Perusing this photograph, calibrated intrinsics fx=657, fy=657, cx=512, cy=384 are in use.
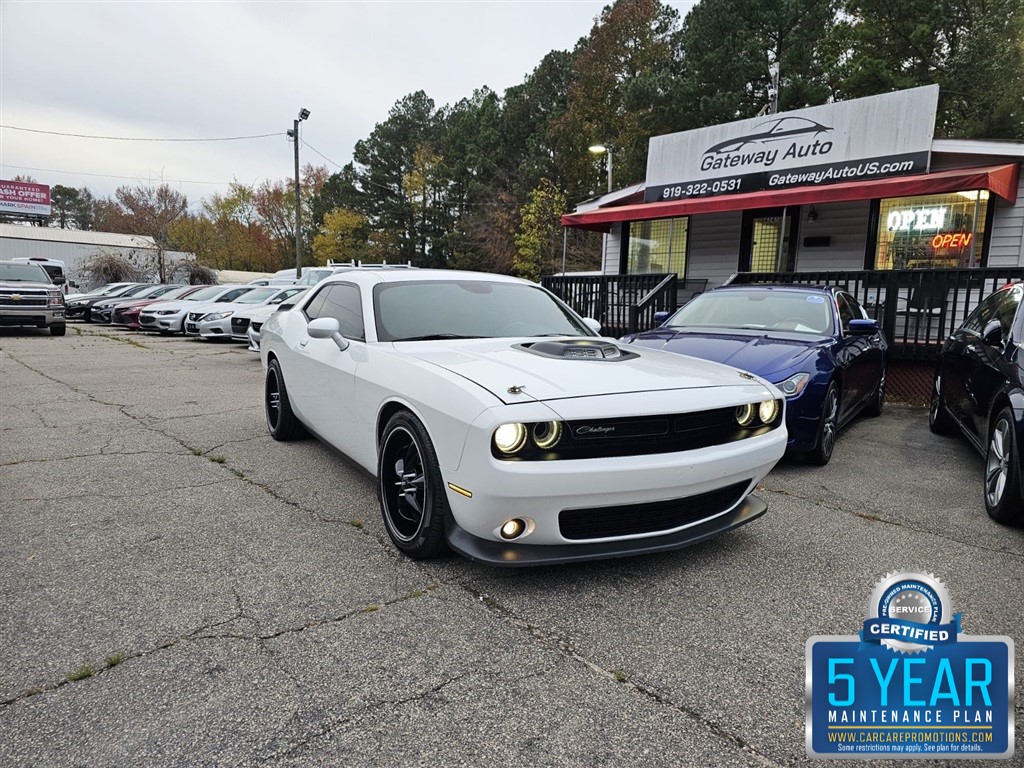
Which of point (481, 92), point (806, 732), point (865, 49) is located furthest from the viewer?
point (481, 92)

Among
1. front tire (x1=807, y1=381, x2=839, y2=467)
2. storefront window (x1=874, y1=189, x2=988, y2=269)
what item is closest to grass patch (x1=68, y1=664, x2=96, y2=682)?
front tire (x1=807, y1=381, x2=839, y2=467)

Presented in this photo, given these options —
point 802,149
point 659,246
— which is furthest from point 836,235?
point 659,246

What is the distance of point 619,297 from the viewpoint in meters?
11.5

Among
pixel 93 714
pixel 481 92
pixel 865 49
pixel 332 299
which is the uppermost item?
pixel 481 92

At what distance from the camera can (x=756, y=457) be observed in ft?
10.2

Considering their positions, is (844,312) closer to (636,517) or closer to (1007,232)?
(636,517)

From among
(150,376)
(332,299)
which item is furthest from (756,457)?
(150,376)

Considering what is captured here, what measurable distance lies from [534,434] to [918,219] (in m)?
11.6

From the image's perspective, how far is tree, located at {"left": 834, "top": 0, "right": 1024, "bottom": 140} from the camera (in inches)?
867

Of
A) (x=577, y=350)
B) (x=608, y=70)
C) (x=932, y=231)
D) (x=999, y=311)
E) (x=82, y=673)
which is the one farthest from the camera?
(x=608, y=70)

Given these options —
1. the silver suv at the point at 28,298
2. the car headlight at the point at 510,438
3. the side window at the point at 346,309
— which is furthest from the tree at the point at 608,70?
the car headlight at the point at 510,438

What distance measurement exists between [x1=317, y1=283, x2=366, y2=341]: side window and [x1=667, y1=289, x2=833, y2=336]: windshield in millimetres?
3270

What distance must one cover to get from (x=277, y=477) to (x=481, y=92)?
50.9m

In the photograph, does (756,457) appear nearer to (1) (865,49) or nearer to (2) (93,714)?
(2) (93,714)
